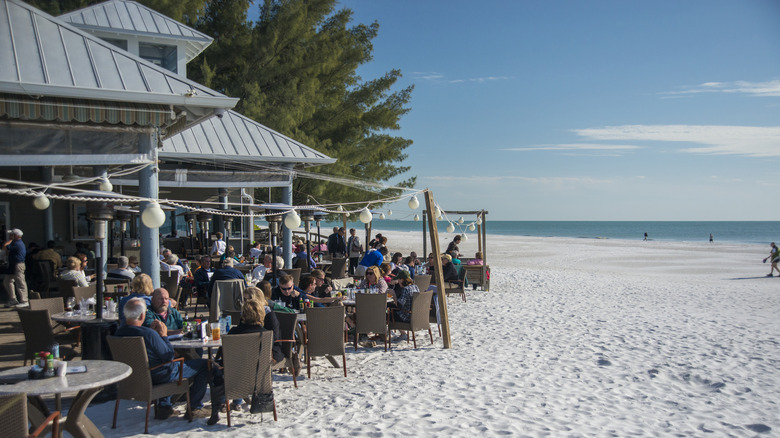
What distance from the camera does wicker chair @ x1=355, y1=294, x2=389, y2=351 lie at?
24.8ft

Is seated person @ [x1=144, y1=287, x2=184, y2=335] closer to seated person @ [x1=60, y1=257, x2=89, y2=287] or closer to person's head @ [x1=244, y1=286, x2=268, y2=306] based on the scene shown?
person's head @ [x1=244, y1=286, x2=268, y2=306]

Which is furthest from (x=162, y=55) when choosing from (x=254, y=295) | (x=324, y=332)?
(x=254, y=295)

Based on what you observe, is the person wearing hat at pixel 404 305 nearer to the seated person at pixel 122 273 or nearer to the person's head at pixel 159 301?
the person's head at pixel 159 301

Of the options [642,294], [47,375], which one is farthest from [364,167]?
[47,375]

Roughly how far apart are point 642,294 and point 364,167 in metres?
11.3

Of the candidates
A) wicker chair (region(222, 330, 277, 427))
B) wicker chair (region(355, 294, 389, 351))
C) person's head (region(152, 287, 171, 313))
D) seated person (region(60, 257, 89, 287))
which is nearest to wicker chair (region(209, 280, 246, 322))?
wicker chair (region(355, 294, 389, 351))

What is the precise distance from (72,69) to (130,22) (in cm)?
789

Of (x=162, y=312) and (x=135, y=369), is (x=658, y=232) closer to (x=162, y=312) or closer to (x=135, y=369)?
(x=162, y=312)

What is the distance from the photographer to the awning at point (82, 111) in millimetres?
5754

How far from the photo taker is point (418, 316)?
798 cm

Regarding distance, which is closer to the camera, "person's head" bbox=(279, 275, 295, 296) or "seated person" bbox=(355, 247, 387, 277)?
"person's head" bbox=(279, 275, 295, 296)

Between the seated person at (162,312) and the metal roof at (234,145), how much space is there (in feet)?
19.0

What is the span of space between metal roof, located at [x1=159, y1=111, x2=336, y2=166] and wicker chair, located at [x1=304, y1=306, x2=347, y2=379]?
5984 millimetres

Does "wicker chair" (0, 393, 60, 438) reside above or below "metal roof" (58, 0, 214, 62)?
below
